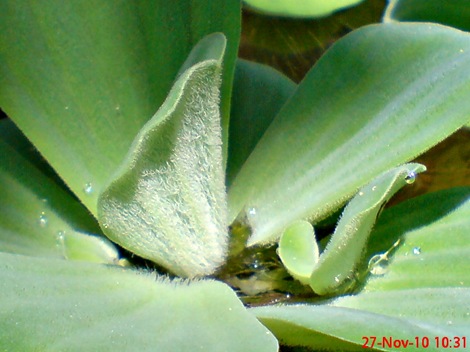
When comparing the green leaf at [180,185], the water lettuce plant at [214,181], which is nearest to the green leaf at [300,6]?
the water lettuce plant at [214,181]

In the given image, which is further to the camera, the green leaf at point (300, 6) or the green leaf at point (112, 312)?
the green leaf at point (300, 6)

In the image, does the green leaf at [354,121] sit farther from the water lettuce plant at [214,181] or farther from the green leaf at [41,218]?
the green leaf at [41,218]

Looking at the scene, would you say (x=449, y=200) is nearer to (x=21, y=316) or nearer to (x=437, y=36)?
(x=437, y=36)

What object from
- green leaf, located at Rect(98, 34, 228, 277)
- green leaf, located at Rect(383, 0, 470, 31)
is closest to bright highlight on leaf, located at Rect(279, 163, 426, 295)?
green leaf, located at Rect(98, 34, 228, 277)

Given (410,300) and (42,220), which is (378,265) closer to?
(410,300)
